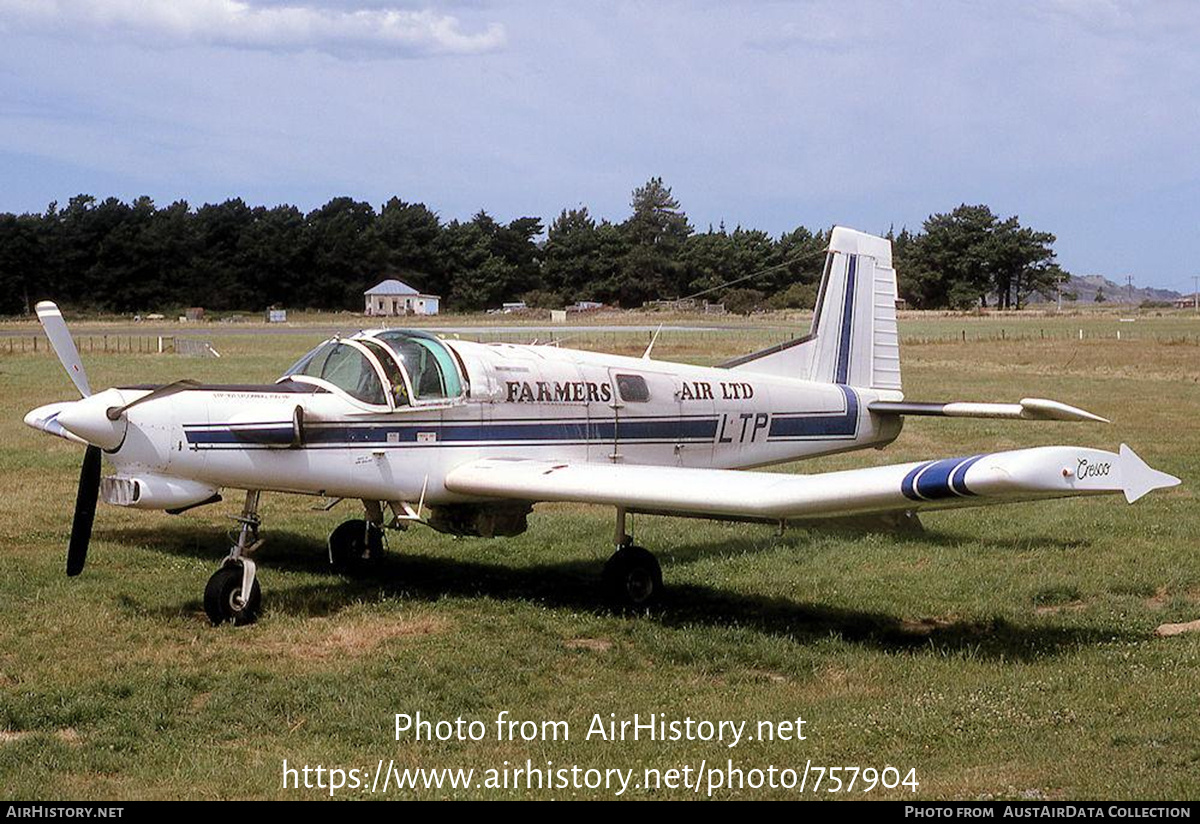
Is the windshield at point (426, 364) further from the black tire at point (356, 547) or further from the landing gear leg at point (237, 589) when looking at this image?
the black tire at point (356, 547)

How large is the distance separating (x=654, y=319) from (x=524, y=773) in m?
82.1

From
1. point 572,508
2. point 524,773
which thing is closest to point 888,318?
point 572,508

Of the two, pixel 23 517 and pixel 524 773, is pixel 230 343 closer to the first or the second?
pixel 23 517

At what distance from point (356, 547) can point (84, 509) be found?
9.62 ft

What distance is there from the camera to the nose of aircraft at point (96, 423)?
9.86 meters

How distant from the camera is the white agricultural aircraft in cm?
905

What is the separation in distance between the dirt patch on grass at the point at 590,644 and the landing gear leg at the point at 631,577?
48.5 inches

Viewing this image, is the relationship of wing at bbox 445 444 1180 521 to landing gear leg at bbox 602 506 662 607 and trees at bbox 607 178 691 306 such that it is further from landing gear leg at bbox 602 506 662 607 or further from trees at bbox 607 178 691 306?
trees at bbox 607 178 691 306

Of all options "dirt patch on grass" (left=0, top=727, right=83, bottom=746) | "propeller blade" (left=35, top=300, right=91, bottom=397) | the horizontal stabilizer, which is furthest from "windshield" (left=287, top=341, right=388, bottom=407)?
the horizontal stabilizer

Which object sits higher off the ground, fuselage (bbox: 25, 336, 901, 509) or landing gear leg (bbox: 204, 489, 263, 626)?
fuselage (bbox: 25, 336, 901, 509)

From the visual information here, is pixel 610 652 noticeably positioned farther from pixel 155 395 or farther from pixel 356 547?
pixel 155 395

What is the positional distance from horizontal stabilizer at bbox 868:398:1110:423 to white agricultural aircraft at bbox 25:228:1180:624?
0.03m

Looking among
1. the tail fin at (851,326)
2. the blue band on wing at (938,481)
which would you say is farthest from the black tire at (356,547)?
the blue band on wing at (938,481)

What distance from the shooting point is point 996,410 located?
12836 mm
